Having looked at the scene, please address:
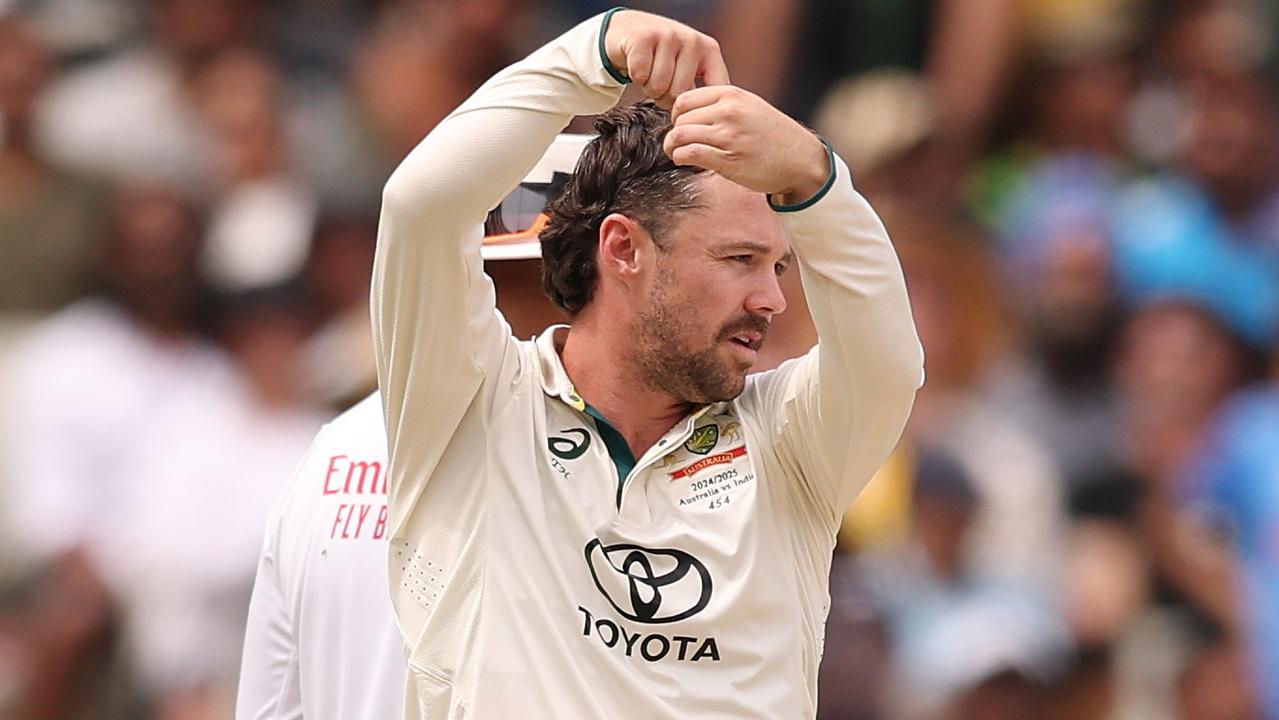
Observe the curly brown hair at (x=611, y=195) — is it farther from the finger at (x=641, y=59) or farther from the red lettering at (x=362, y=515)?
the red lettering at (x=362, y=515)

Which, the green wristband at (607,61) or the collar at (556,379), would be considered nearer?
the green wristband at (607,61)

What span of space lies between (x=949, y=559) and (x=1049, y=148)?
1784mm

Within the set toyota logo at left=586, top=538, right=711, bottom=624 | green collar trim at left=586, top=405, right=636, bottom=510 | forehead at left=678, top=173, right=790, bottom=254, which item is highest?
forehead at left=678, top=173, right=790, bottom=254

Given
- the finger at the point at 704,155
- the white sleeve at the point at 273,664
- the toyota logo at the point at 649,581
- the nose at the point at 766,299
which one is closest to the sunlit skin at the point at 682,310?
the nose at the point at 766,299

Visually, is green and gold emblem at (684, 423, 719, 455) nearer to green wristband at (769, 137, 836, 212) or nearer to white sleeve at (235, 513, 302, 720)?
green wristband at (769, 137, 836, 212)

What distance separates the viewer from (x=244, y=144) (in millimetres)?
7234

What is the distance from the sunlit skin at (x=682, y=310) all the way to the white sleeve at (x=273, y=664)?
0.92 m

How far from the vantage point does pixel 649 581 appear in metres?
2.80

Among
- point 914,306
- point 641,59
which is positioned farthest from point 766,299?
point 914,306

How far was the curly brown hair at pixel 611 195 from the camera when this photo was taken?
2967 millimetres

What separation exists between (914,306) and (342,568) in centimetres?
358

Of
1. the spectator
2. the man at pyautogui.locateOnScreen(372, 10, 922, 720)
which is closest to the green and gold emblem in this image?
the man at pyautogui.locateOnScreen(372, 10, 922, 720)

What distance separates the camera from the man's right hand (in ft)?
8.78

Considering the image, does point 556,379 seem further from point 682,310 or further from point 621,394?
point 682,310
